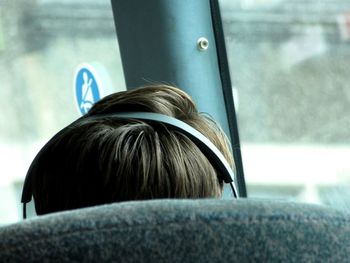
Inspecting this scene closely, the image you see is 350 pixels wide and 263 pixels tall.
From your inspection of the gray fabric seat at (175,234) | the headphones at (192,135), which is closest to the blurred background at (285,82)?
the headphones at (192,135)

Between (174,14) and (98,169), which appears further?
(174,14)

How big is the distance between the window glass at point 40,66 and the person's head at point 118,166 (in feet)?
3.44

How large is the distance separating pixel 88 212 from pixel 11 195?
1.82 m

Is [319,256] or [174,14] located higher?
[174,14]

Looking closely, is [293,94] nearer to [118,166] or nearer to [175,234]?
[118,166]

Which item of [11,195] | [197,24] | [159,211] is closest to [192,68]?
[197,24]

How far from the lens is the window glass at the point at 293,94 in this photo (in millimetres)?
1273

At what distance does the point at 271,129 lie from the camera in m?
1.41

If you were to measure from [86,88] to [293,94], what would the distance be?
2.24 ft

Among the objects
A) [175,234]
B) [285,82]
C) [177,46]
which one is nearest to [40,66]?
[177,46]

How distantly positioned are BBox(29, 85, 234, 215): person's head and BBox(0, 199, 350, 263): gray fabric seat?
23 cm

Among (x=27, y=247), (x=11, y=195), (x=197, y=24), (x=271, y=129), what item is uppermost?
(x=197, y=24)

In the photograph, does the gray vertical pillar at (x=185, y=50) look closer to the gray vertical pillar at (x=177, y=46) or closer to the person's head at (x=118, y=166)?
the gray vertical pillar at (x=177, y=46)

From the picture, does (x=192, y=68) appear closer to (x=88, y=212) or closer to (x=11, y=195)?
(x=11, y=195)
